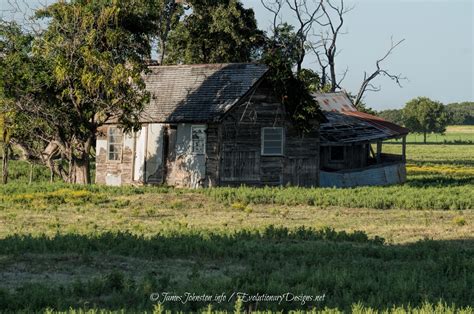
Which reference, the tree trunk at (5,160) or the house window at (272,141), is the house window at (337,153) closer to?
the house window at (272,141)

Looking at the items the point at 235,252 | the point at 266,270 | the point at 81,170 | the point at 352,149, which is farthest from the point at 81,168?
the point at 266,270

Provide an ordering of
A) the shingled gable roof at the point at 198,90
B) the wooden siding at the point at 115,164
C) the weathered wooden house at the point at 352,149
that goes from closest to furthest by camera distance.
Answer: the shingled gable roof at the point at 198,90
the wooden siding at the point at 115,164
the weathered wooden house at the point at 352,149

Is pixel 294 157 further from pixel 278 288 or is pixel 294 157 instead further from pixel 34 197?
pixel 278 288

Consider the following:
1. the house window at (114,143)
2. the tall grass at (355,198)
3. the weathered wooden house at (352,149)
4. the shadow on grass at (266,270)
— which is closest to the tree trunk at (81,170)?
the house window at (114,143)

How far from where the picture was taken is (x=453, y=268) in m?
14.6

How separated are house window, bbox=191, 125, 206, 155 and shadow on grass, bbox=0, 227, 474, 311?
1641 cm

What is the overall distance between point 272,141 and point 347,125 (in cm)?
740

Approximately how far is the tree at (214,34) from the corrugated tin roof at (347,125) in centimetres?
853

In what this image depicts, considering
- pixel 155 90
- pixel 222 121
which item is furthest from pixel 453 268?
pixel 155 90

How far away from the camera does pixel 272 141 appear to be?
36812mm

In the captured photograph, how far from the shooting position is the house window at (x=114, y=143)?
38406 millimetres

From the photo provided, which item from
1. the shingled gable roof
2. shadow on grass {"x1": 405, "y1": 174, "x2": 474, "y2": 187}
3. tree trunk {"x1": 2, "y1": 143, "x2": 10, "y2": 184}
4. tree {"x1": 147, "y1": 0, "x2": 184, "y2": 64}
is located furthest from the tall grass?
tree {"x1": 147, "y1": 0, "x2": 184, "y2": 64}

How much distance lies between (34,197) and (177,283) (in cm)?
1563

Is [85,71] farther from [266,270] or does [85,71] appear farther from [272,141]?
[266,270]
